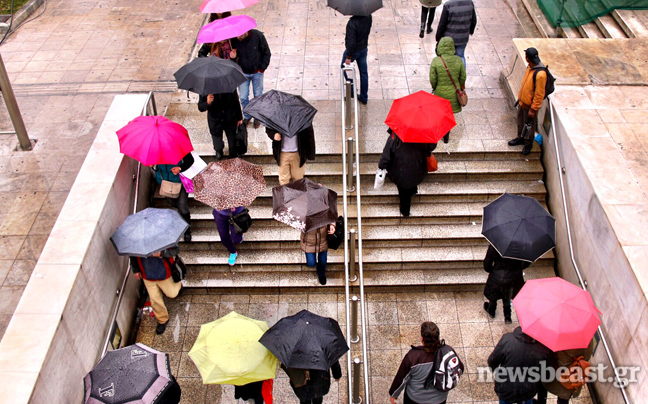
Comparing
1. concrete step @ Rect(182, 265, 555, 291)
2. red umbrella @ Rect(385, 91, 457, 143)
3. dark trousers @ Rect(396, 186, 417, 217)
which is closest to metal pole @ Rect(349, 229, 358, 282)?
concrete step @ Rect(182, 265, 555, 291)

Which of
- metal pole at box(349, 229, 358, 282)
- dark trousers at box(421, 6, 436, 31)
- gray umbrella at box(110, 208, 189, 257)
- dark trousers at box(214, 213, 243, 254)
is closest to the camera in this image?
gray umbrella at box(110, 208, 189, 257)

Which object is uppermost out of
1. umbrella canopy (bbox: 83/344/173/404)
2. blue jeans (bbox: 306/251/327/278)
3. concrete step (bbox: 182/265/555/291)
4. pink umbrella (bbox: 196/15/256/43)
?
pink umbrella (bbox: 196/15/256/43)

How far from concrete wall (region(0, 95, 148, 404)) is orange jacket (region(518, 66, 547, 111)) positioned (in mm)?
5612

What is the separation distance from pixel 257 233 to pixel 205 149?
165 cm

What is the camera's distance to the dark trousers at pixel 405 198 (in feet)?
26.8

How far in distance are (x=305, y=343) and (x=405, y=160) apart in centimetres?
319

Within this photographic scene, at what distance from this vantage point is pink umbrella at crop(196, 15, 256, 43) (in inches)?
320

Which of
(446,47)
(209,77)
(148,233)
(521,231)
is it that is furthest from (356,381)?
(446,47)

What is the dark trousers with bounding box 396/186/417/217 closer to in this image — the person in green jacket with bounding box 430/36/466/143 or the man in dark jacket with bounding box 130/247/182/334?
the person in green jacket with bounding box 430/36/466/143

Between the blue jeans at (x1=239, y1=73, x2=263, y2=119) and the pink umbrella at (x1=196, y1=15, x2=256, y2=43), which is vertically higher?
the pink umbrella at (x1=196, y1=15, x2=256, y2=43)

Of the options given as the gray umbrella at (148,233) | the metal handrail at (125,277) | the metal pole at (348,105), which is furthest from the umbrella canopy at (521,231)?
the metal handrail at (125,277)

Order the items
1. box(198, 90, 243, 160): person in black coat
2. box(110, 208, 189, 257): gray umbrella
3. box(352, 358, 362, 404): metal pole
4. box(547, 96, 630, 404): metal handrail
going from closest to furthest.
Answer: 1. box(352, 358, 362, 404): metal pole
2. box(547, 96, 630, 404): metal handrail
3. box(110, 208, 189, 257): gray umbrella
4. box(198, 90, 243, 160): person in black coat

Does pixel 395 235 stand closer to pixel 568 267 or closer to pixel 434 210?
pixel 434 210

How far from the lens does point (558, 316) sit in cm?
550
